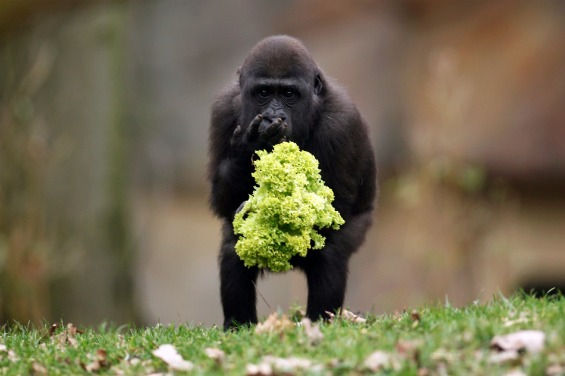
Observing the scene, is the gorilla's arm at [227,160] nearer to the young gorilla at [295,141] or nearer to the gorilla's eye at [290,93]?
the young gorilla at [295,141]

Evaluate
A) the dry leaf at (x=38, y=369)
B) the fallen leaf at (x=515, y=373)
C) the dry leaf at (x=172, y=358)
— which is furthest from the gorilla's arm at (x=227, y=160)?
the fallen leaf at (x=515, y=373)

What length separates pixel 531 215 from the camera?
41.1ft

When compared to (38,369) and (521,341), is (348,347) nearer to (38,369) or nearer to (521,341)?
(521,341)

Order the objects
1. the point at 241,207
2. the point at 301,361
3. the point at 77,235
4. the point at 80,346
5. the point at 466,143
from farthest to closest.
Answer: the point at 77,235
the point at 466,143
the point at 241,207
the point at 80,346
the point at 301,361

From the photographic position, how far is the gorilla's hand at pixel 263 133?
6422 millimetres

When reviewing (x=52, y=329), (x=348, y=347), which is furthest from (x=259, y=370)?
(x=52, y=329)

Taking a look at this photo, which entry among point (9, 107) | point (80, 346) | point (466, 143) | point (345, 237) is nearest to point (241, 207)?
point (345, 237)

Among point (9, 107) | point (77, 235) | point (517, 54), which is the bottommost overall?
point (77, 235)

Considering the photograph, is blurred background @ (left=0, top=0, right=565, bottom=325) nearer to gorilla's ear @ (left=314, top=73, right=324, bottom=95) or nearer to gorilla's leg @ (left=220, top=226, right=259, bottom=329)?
gorilla's ear @ (left=314, top=73, right=324, bottom=95)

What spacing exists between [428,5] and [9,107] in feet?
17.6

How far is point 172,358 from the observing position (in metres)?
5.23

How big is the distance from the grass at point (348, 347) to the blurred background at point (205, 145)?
5832 millimetres

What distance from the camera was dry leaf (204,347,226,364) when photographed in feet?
16.4

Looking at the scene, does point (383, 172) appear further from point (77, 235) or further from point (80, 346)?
point (80, 346)
